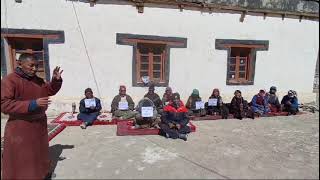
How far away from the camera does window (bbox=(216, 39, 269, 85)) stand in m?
10.5

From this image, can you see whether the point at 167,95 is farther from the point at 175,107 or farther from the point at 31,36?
the point at 31,36

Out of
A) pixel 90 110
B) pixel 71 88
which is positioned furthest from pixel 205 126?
pixel 71 88

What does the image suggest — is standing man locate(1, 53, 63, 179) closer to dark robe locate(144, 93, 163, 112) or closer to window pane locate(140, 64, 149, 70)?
dark robe locate(144, 93, 163, 112)

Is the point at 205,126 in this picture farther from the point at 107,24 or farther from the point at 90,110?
the point at 107,24

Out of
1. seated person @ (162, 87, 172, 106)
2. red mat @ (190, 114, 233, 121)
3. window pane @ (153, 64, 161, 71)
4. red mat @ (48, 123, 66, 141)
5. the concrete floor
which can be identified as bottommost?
the concrete floor

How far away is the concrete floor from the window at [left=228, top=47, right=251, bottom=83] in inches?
120

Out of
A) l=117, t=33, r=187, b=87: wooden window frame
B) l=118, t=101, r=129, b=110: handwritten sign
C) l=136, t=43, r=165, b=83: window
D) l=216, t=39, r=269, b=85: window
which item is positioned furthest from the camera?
l=216, t=39, r=269, b=85: window

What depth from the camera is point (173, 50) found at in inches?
383

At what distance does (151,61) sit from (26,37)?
3825 mm

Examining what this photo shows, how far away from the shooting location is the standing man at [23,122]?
3.75 metres

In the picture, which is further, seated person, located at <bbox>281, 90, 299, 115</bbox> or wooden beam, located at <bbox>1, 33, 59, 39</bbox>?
seated person, located at <bbox>281, 90, 299, 115</bbox>

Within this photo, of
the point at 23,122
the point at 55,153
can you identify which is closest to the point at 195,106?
the point at 55,153

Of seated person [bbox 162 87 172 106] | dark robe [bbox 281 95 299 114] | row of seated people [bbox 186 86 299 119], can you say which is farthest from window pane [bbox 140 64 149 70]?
dark robe [bbox 281 95 299 114]

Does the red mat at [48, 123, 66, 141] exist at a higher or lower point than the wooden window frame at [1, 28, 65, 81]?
lower
